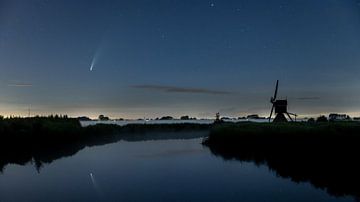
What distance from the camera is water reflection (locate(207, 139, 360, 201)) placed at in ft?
77.5

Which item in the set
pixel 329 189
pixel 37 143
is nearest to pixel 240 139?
pixel 329 189

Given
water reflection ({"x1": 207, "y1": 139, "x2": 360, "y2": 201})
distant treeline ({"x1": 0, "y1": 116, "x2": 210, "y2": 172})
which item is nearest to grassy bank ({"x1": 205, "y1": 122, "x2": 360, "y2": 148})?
water reflection ({"x1": 207, "y1": 139, "x2": 360, "y2": 201})

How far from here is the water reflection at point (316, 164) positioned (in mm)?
23616

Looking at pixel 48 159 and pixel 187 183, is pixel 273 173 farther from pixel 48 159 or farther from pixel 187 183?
pixel 48 159

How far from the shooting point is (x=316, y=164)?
98.4 ft

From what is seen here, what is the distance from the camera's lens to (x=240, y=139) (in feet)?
152

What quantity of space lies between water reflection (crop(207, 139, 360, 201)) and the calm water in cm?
117

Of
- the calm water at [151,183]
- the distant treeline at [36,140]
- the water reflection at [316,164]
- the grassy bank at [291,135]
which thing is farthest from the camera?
the distant treeline at [36,140]

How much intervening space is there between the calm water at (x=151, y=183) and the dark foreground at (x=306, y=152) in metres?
1.61

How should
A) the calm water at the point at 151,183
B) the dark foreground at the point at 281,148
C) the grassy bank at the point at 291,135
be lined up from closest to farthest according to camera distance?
the calm water at the point at 151,183 → the dark foreground at the point at 281,148 → the grassy bank at the point at 291,135

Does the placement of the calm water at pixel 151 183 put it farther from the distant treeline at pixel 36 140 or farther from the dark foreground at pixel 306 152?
the distant treeline at pixel 36 140

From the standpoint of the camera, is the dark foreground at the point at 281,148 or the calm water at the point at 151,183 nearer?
the calm water at the point at 151,183

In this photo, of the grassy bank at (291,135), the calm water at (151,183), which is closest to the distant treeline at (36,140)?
the calm water at (151,183)

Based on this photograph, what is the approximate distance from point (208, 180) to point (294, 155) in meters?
11.5
